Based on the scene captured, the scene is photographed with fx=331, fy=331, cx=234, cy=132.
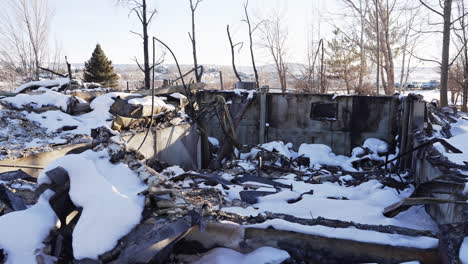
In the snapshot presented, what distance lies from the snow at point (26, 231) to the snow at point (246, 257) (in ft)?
4.23

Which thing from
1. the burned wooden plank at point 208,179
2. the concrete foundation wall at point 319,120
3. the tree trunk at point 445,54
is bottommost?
the burned wooden plank at point 208,179

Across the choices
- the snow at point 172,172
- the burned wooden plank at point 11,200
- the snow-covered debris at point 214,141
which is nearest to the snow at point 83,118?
the snow at point 172,172

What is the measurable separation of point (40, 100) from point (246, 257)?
19.4 feet

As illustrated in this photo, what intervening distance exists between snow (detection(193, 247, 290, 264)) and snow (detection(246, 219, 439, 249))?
21 cm

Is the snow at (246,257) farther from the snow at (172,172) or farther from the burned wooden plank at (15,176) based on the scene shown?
the snow at (172,172)

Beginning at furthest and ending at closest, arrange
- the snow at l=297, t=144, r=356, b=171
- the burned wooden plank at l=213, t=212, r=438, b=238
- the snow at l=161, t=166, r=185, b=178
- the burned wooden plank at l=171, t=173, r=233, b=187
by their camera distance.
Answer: the snow at l=297, t=144, r=356, b=171, the snow at l=161, t=166, r=185, b=178, the burned wooden plank at l=171, t=173, r=233, b=187, the burned wooden plank at l=213, t=212, r=438, b=238

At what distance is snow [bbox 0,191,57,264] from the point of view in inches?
101

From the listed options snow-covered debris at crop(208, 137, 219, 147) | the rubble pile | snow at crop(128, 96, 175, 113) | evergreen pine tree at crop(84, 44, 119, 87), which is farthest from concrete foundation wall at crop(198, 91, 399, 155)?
evergreen pine tree at crop(84, 44, 119, 87)

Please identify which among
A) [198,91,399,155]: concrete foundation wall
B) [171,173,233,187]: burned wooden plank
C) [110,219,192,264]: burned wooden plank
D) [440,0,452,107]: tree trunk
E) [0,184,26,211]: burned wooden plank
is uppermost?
[440,0,452,107]: tree trunk

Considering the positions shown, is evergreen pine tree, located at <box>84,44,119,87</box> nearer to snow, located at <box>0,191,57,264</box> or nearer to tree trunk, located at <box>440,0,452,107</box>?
tree trunk, located at <box>440,0,452,107</box>

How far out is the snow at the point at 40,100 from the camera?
21.6 ft

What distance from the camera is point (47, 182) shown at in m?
3.05

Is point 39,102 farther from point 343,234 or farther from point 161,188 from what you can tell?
point 343,234

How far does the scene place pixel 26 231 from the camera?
268 centimetres
